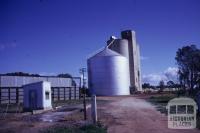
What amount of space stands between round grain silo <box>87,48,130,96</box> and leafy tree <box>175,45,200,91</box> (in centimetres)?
1300

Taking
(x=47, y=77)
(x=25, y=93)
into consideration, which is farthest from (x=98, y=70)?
(x=25, y=93)

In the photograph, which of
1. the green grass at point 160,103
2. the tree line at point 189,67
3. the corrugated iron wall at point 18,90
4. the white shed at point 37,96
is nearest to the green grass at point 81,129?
the green grass at point 160,103

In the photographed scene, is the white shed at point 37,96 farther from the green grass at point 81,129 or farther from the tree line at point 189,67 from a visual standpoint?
the tree line at point 189,67

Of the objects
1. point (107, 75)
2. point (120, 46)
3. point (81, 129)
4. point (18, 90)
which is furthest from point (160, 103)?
point (120, 46)

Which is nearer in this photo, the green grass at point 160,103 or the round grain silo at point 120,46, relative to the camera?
the green grass at point 160,103

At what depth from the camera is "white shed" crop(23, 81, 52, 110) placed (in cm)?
3047

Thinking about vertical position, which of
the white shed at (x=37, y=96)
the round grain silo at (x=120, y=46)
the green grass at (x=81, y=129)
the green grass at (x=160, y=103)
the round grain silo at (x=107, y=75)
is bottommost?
the green grass at (x=81, y=129)

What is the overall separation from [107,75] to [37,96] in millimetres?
35202

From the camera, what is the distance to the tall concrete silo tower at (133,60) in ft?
253

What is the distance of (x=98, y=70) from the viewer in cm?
6594

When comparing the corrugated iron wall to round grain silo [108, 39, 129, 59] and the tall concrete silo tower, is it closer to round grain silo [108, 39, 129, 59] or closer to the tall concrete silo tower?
round grain silo [108, 39, 129, 59]

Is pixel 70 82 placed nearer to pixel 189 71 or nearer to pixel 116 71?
pixel 116 71

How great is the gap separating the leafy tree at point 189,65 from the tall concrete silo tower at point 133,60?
62.6 feet

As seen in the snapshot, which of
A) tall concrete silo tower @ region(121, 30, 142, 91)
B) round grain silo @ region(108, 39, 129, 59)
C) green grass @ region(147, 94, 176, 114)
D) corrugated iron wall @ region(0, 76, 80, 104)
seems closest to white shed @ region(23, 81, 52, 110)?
green grass @ region(147, 94, 176, 114)
